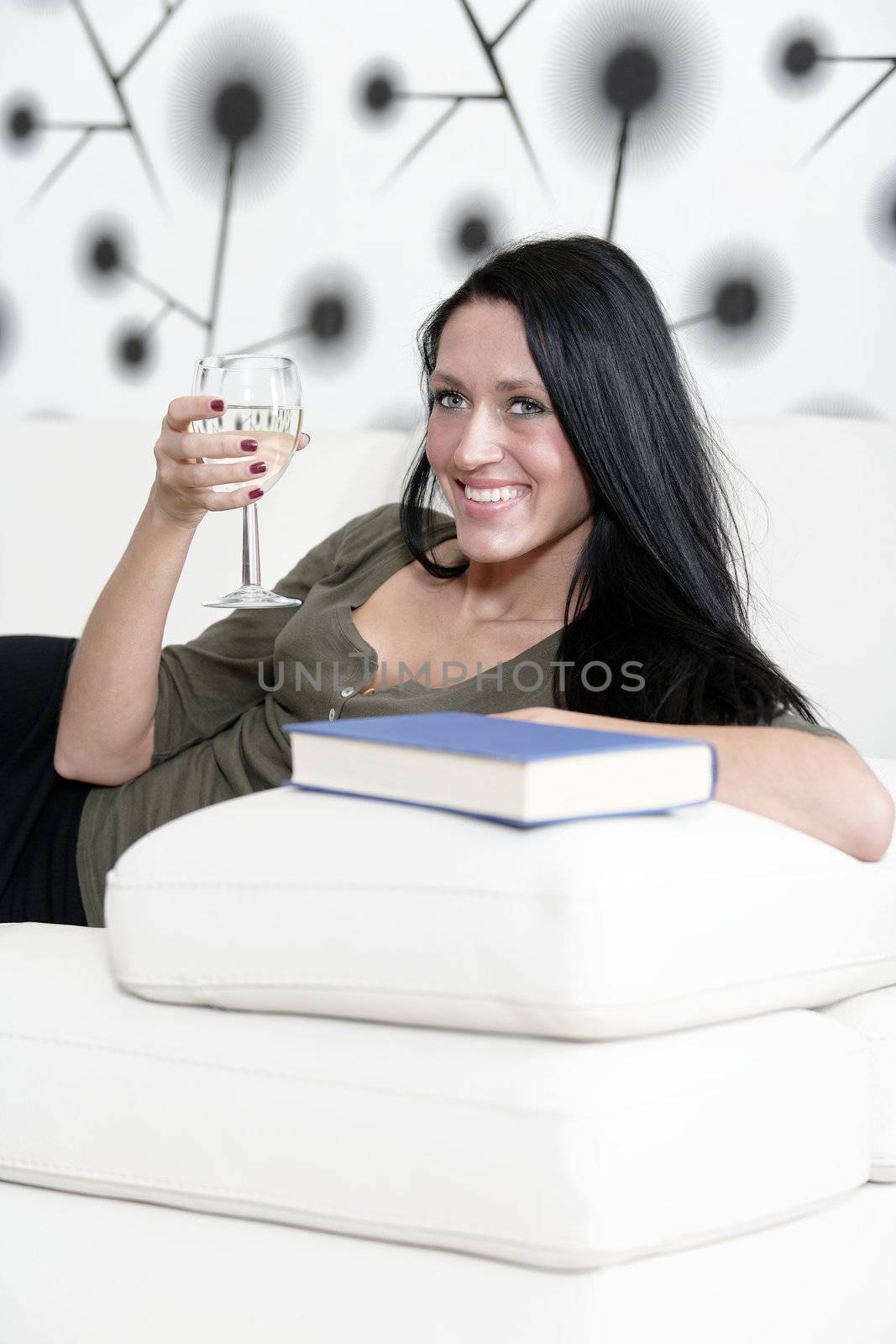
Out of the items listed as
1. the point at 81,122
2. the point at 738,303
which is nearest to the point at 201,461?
the point at 738,303

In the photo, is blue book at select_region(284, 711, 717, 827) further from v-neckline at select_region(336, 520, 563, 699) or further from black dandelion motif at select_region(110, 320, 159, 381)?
black dandelion motif at select_region(110, 320, 159, 381)

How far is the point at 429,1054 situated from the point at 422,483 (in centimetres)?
101

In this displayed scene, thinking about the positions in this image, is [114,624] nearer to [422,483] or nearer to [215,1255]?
[422,483]

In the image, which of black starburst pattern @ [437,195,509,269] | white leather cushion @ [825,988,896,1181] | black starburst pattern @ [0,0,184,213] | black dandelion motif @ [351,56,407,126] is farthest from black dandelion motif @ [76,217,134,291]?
white leather cushion @ [825,988,896,1181]

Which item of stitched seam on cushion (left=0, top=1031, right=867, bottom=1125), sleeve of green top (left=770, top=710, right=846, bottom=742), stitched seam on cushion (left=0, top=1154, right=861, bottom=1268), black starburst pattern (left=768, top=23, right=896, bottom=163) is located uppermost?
black starburst pattern (left=768, top=23, right=896, bottom=163)

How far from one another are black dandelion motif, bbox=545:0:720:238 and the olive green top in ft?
2.90

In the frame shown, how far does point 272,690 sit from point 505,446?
1.44 feet

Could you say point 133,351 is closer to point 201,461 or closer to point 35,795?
point 35,795

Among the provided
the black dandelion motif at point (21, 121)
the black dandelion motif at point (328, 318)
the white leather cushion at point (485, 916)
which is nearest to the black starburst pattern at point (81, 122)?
the black dandelion motif at point (21, 121)

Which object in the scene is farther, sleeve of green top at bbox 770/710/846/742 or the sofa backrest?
the sofa backrest

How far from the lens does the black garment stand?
5.27 ft

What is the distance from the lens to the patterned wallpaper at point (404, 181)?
2.31 meters

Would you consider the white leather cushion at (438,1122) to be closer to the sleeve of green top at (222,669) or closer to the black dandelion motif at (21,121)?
the sleeve of green top at (222,669)

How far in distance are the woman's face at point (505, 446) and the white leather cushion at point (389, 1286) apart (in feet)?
2.59
